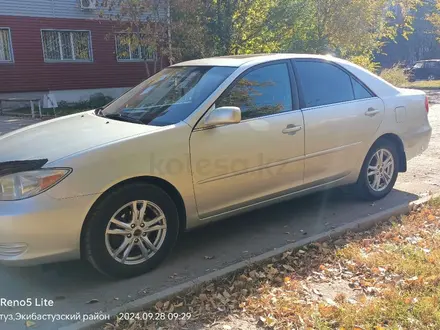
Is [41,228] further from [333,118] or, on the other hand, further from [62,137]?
[333,118]

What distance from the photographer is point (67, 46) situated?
18.4 m

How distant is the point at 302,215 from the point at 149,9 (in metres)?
9.94

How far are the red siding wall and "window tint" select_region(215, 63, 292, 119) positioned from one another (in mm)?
14159

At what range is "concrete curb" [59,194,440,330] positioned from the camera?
9.12 ft

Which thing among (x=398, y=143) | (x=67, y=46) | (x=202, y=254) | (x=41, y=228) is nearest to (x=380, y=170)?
(x=398, y=143)

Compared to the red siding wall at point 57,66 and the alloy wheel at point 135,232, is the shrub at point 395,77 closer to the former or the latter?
the red siding wall at point 57,66

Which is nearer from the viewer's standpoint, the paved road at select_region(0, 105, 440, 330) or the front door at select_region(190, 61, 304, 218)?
the paved road at select_region(0, 105, 440, 330)

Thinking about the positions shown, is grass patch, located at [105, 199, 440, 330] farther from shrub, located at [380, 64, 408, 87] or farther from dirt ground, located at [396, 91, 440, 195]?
shrub, located at [380, 64, 408, 87]

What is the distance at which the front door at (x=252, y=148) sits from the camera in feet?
11.6

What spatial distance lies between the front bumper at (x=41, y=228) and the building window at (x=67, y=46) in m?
17.0

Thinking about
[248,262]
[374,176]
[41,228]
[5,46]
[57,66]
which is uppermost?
A: [5,46]

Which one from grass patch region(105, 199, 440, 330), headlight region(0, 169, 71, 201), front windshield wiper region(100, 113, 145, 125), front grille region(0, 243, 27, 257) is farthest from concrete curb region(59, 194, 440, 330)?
front windshield wiper region(100, 113, 145, 125)

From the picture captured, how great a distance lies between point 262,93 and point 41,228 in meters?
2.24

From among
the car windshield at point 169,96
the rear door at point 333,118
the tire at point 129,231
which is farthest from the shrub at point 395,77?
the tire at point 129,231
